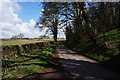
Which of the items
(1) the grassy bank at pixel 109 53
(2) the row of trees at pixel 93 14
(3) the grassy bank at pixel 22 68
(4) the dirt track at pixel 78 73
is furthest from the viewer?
(2) the row of trees at pixel 93 14

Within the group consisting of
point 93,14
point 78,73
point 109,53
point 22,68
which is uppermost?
point 93,14

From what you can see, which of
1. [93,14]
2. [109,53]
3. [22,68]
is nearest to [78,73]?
[22,68]

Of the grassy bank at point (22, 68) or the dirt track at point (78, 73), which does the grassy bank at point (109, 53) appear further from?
the grassy bank at point (22, 68)

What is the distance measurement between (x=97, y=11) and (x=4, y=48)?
11.7 metres

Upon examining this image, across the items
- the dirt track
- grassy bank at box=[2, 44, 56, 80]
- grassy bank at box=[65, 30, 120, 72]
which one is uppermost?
grassy bank at box=[65, 30, 120, 72]

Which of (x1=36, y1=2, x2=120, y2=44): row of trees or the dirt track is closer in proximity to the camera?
the dirt track

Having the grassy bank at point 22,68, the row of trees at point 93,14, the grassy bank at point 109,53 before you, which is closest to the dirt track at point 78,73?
the grassy bank at point 22,68

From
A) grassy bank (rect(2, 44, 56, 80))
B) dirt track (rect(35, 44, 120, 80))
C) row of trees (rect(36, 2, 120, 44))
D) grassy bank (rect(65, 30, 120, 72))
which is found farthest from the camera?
row of trees (rect(36, 2, 120, 44))

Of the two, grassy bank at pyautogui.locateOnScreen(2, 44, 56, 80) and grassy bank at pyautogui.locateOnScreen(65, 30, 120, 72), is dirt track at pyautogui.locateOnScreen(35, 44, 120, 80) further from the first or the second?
grassy bank at pyautogui.locateOnScreen(65, 30, 120, 72)

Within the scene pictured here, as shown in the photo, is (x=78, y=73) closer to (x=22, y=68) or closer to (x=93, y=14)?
(x=22, y=68)

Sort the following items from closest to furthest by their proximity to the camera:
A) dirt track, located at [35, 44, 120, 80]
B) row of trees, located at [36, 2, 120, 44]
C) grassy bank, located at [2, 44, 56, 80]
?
dirt track, located at [35, 44, 120, 80], grassy bank, located at [2, 44, 56, 80], row of trees, located at [36, 2, 120, 44]

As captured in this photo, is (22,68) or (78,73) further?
(22,68)

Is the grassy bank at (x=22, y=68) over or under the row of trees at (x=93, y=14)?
under

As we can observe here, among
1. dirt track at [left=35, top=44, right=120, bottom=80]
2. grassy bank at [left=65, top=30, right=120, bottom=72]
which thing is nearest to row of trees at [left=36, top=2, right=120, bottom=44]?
grassy bank at [left=65, top=30, right=120, bottom=72]
